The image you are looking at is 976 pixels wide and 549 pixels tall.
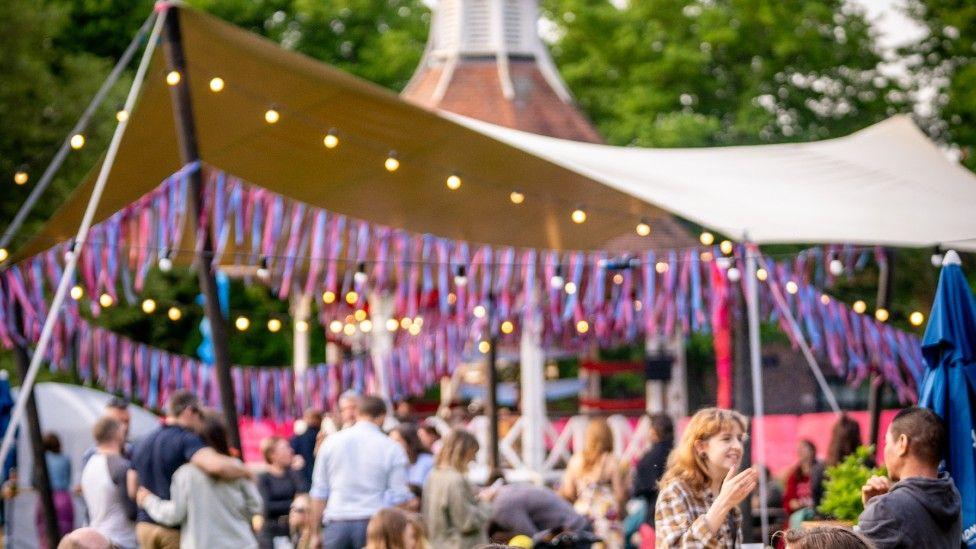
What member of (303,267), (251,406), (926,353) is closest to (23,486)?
(251,406)

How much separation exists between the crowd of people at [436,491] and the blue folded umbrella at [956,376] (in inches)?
19.4

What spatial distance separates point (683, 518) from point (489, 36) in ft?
54.6

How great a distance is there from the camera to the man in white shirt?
996 cm

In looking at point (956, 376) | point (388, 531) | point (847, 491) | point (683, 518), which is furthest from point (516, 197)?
point (683, 518)

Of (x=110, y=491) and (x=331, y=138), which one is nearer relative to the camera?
(x=110, y=491)

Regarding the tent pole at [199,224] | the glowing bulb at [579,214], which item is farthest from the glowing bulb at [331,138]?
the glowing bulb at [579,214]

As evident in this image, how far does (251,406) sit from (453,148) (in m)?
7.32

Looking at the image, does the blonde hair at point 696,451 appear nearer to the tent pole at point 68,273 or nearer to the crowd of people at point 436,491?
the crowd of people at point 436,491

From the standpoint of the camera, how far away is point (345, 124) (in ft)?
39.7

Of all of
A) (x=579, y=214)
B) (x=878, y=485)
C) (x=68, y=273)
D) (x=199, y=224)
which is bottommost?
(x=878, y=485)

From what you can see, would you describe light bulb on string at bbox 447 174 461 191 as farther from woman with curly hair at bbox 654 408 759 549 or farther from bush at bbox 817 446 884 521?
woman with curly hair at bbox 654 408 759 549

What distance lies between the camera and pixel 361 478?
9953mm

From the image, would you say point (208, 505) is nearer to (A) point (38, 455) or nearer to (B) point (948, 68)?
(A) point (38, 455)

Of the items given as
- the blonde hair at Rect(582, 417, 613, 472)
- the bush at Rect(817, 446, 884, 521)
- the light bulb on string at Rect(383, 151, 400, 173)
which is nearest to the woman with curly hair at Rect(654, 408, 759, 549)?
the bush at Rect(817, 446, 884, 521)
